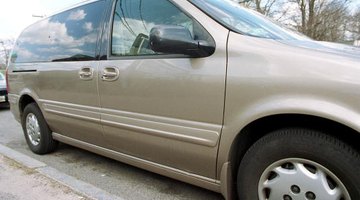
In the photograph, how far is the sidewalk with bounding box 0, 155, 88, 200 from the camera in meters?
2.92

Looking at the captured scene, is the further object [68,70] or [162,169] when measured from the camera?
[68,70]

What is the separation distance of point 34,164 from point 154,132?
5.64 ft

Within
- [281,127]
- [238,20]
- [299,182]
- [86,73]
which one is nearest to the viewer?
[299,182]

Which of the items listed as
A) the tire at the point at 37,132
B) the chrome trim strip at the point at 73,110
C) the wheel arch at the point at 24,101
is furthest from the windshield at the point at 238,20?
the wheel arch at the point at 24,101

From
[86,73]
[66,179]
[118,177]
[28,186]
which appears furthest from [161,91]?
[28,186]

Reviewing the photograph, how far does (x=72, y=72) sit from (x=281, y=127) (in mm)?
2148

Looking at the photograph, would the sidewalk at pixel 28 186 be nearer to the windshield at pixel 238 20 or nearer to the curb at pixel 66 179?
the curb at pixel 66 179

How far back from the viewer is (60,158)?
4.23 metres

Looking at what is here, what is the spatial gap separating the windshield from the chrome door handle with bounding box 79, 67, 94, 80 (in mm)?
1188

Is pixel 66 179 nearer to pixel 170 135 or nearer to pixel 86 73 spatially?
pixel 86 73

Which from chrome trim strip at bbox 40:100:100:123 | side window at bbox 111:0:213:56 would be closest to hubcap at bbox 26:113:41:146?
chrome trim strip at bbox 40:100:100:123

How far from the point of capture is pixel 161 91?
2.59 metres

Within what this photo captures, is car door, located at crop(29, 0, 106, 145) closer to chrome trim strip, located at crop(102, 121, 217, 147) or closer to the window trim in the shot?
the window trim

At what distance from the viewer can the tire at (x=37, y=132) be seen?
4.23m
